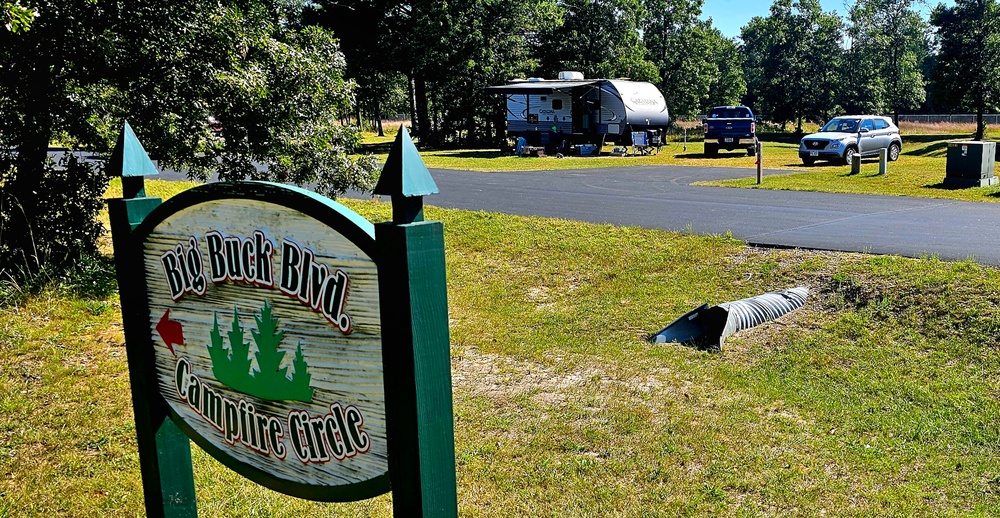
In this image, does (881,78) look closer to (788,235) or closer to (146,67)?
(788,235)

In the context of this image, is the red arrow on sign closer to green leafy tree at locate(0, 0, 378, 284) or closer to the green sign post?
the green sign post

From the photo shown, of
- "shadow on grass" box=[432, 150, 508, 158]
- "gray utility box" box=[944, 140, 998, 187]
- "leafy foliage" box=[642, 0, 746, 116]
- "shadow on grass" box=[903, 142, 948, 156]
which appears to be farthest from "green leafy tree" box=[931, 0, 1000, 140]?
"gray utility box" box=[944, 140, 998, 187]

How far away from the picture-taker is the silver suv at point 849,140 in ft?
77.0

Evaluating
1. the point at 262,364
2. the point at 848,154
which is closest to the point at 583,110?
the point at 848,154

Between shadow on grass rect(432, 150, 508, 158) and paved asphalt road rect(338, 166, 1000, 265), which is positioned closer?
paved asphalt road rect(338, 166, 1000, 265)

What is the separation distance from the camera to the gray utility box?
631 inches

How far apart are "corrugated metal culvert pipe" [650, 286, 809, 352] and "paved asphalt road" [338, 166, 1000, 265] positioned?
2224mm

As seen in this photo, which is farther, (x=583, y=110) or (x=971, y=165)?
(x=583, y=110)

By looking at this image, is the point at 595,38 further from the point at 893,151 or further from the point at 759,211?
the point at 759,211

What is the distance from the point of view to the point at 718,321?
7477 mm

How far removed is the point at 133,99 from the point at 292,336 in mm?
7110

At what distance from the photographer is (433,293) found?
7.22 feet

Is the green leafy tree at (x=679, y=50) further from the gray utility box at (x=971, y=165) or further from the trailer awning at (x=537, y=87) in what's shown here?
the gray utility box at (x=971, y=165)

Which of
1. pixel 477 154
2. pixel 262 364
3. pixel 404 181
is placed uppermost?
pixel 404 181
